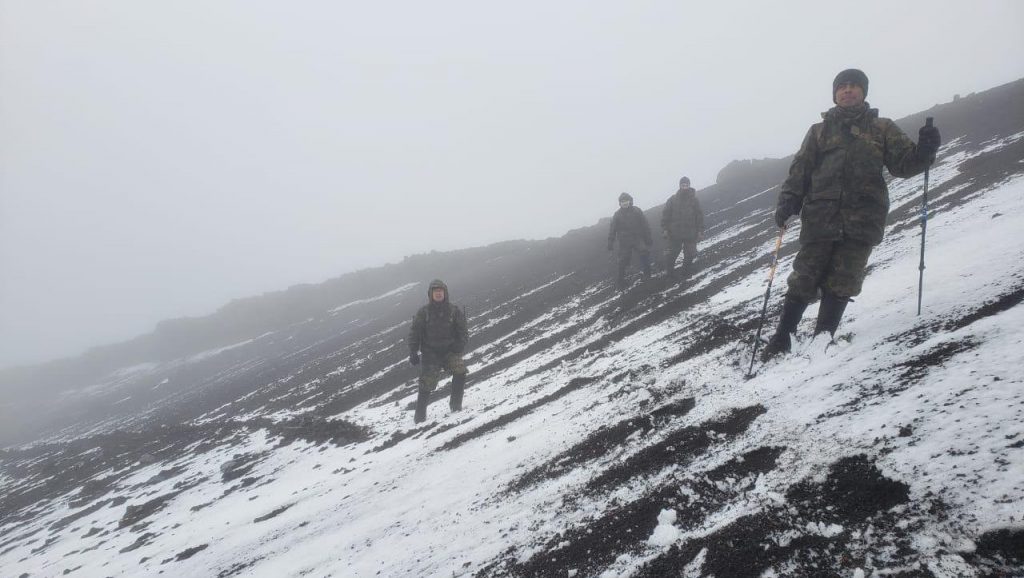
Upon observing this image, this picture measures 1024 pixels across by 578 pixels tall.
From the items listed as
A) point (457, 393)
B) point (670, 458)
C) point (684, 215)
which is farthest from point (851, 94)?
point (684, 215)

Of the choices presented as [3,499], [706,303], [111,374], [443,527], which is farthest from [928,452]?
[111,374]

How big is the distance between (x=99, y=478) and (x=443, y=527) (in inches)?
552

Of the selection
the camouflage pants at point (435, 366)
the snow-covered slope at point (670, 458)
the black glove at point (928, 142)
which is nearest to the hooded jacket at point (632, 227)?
the snow-covered slope at point (670, 458)

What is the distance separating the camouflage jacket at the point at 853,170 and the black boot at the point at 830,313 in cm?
59

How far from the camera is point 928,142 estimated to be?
143 inches

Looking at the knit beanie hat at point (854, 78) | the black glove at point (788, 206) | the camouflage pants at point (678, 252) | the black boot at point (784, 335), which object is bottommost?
the black boot at point (784, 335)

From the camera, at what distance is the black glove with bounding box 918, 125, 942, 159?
3592 millimetres

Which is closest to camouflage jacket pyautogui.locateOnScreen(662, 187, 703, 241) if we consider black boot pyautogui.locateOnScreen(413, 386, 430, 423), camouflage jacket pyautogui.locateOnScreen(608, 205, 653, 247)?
camouflage jacket pyautogui.locateOnScreen(608, 205, 653, 247)

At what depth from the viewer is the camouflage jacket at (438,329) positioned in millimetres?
7746

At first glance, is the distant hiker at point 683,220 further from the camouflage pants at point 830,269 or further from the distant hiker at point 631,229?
the camouflage pants at point 830,269

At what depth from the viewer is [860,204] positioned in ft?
13.4

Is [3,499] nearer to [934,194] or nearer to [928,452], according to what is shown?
[928,452]

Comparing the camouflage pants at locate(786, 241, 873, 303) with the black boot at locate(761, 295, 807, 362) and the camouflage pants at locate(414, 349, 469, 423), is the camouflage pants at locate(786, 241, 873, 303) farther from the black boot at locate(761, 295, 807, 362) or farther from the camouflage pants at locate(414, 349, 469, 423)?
the camouflage pants at locate(414, 349, 469, 423)

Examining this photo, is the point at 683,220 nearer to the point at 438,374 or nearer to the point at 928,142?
the point at 438,374
